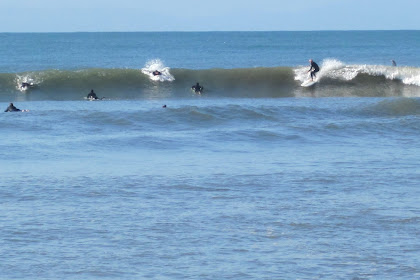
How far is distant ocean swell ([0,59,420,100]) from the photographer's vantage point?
3625cm

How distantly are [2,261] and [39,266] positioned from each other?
0.48 meters

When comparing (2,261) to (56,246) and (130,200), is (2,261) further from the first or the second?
(130,200)

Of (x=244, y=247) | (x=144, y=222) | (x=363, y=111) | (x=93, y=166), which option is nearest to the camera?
(x=244, y=247)

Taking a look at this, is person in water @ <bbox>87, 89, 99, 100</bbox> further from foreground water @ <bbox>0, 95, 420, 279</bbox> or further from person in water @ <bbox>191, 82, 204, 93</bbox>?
foreground water @ <bbox>0, 95, 420, 279</bbox>

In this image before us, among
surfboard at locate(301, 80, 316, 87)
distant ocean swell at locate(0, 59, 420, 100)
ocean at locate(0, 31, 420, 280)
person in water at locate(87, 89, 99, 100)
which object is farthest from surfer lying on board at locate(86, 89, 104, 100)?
surfboard at locate(301, 80, 316, 87)

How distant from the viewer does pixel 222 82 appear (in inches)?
1540

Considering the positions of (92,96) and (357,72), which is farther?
(357,72)

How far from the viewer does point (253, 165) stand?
633 inches

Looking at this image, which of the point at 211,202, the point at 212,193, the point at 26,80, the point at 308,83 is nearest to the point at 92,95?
the point at 26,80

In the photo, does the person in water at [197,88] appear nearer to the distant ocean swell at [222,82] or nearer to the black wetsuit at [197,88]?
the black wetsuit at [197,88]

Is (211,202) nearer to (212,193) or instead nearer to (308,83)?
(212,193)

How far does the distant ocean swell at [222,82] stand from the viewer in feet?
119

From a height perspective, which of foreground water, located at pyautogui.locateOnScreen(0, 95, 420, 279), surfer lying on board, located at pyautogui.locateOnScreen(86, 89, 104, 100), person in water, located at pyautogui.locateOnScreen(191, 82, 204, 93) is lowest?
foreground water, located at pyautogui.locateOnScreen(0, 95, 420, 279)

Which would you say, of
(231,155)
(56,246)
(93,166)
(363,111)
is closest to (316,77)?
(363,111)
